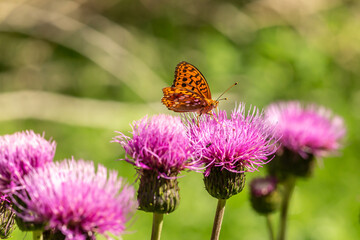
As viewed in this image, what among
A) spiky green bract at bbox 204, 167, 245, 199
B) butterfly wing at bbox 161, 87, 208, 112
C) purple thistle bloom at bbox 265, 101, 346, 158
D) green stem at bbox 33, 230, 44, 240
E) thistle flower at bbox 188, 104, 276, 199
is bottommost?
green stem at bbox 33, 230, 44, 240

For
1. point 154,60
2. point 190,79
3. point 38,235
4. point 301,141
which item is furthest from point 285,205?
point 154,60

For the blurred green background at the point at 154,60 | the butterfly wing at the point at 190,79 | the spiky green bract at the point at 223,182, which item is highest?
the blurred green background at the point at 154,60

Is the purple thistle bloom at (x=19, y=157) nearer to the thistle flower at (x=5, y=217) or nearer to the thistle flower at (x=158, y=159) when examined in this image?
the thistle flower at (x=5, y=217)

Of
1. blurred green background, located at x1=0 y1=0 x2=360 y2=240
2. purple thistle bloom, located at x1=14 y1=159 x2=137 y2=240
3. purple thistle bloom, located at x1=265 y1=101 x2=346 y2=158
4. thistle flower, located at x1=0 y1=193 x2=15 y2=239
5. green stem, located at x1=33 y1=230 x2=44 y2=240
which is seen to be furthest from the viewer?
blurred green background, located at x1=0 y1=0 x2=360 y2=240

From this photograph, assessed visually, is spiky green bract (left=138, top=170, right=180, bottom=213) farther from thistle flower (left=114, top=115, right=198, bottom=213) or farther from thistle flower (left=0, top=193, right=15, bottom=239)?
thistle flower (left=0, top=193, right=15, bottom=239)

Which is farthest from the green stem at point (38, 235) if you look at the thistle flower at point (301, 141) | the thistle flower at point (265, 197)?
the thistle flower at point (301, 141)

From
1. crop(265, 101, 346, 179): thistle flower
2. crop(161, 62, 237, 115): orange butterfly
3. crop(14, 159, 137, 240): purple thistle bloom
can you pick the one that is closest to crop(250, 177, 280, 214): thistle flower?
crop(265, 101, 346, 179): thistle flower

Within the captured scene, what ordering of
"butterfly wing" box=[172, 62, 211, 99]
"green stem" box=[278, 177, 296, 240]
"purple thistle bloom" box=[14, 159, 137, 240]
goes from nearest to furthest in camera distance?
1. "purple thistle bloom" box=[14, 159, 137, 240]
2. "butterfly wing" box=[172, 62, 211, 99]
3. "green stem" box=[278, 177, 296, 240]

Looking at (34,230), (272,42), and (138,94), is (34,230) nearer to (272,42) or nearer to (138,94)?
(138,94)
